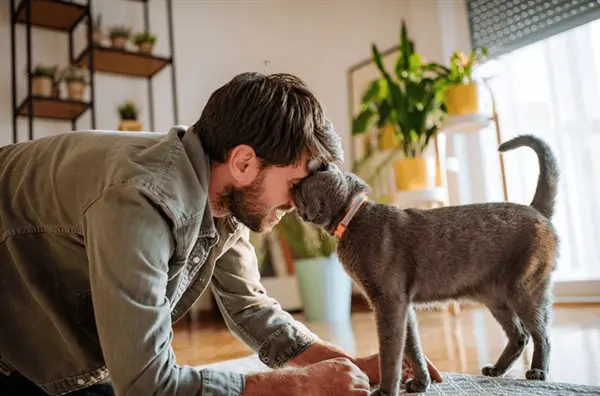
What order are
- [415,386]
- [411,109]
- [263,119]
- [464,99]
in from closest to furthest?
[263,119] → [415,386] → [464,99] → [411,109]

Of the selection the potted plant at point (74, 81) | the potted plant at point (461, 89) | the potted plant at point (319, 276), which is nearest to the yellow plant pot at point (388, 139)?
the potted plant at point (461, 89)

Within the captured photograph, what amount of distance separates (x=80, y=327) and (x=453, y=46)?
3346 millimetres

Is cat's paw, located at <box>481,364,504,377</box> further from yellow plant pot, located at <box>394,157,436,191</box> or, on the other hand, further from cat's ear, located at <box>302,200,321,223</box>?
yellow plant pot, located at <box>394,157,436,191</box>

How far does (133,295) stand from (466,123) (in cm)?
231

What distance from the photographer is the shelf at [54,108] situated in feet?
11.0

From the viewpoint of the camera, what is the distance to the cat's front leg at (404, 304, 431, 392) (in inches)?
52.9

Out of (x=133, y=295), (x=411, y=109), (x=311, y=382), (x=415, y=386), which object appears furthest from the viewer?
(x=411, y=109)

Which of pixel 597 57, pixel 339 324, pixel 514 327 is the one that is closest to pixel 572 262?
pixel 597 57

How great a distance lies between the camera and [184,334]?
308 cm

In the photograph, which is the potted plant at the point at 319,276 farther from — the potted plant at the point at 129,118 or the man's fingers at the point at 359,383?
the man's fingers at the point at 359,383

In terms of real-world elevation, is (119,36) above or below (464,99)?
above

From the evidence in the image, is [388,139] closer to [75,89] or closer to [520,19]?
[520,19]

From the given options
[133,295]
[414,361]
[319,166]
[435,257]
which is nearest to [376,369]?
[414,361]

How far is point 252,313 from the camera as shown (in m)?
1.40
